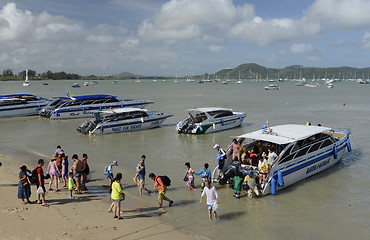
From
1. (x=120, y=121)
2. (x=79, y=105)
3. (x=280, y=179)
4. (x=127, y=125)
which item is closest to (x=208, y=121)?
(x=127, y=125)

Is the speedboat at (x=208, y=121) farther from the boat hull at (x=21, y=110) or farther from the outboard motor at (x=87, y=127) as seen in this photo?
the boat hull at (x=21, y=110)

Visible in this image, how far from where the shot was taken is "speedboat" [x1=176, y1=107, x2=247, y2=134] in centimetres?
2414

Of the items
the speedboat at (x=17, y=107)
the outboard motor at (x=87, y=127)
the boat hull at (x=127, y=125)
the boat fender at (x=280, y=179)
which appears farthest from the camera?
the speedboat at (x=17, y=107)

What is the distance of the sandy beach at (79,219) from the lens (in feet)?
28.3

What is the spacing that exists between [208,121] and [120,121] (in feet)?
22.4

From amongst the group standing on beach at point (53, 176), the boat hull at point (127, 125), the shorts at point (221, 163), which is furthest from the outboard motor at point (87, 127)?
Answer: the shorts at point (221, 163)

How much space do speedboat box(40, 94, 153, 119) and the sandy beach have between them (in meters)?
22.2

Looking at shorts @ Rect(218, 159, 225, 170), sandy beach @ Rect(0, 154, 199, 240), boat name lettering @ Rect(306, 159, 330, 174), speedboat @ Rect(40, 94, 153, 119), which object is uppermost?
speedboat @ Rect(40, 94, 153, 119)

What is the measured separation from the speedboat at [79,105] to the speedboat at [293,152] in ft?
74.5

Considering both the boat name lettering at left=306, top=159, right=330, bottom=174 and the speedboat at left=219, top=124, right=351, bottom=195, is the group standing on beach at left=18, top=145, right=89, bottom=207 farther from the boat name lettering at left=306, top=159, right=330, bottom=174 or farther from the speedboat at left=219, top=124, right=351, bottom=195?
the boat name lettering at left=306, top=159, right=330, bottom=174

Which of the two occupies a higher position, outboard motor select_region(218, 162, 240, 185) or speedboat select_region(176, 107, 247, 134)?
speedboat select_region(176, 107, 247, 134)

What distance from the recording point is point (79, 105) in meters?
34.3

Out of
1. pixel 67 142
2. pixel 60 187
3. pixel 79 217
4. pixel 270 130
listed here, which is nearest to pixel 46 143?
pixel 67 142

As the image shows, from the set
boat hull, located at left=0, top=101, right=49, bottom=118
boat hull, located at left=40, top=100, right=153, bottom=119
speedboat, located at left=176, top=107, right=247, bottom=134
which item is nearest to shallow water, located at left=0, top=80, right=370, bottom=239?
speedboat, located at left=176, top=107, right=247, bottom=134
